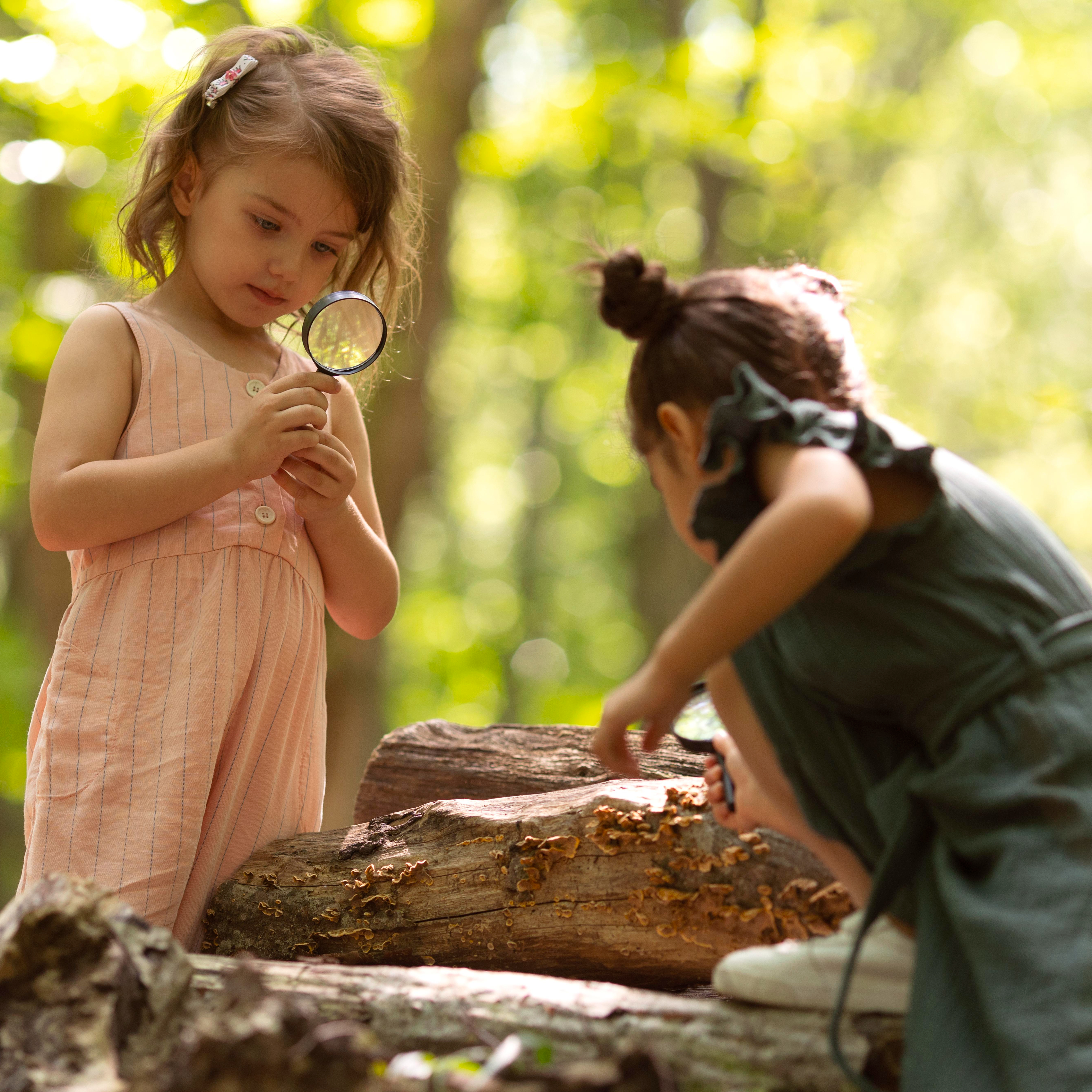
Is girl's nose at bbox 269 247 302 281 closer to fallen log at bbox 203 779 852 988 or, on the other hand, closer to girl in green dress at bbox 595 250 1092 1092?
girl in green dress at bbox 595 250 1092 1092

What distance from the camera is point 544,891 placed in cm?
202

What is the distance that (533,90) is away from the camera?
7.59 metres

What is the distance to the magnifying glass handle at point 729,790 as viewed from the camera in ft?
5.94

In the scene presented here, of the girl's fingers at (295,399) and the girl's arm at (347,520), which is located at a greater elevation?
the girl's fingers at (295,399)

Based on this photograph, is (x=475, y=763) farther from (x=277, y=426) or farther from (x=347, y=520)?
(x=277, y=426)

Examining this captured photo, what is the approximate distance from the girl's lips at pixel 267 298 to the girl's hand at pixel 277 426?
10.4 inches

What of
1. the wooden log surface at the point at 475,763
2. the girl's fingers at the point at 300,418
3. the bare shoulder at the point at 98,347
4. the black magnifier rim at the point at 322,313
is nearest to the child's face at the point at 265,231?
the black magnifier rim at the point at 322,313

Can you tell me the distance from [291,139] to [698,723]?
5.08 feet

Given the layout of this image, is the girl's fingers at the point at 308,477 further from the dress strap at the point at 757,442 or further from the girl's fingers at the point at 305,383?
the dress strap at the point at 757,442

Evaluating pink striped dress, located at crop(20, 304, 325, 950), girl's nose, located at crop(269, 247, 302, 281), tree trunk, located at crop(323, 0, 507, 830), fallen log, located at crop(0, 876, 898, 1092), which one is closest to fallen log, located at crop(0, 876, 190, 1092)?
fallen log, located at crop(0, 876, 898, 1092)

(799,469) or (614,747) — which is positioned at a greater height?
(799,469)

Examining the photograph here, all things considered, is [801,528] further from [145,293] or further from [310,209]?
[145,293]

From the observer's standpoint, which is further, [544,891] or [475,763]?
[475,763]

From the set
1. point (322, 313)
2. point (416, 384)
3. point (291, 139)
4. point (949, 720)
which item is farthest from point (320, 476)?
point (416, 384)
